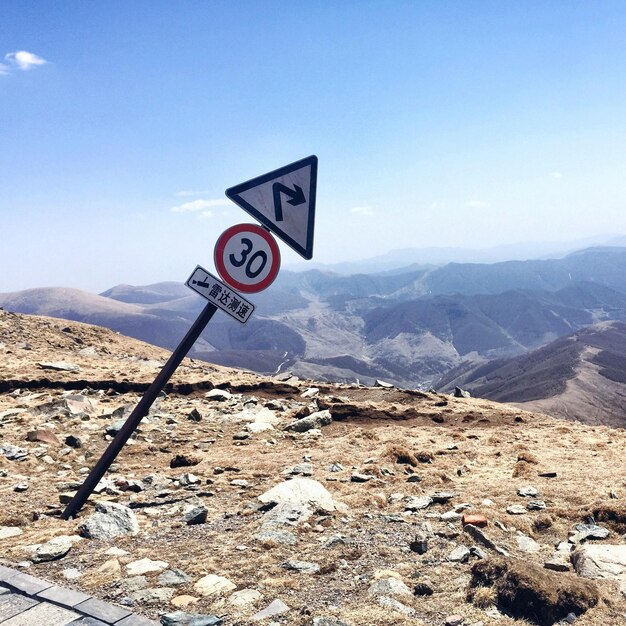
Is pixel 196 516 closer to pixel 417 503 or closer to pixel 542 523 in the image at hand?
pixel 417 503

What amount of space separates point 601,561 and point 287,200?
6231 millimetres

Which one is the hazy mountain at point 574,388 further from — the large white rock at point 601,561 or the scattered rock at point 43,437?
the large white rock at point 601,561

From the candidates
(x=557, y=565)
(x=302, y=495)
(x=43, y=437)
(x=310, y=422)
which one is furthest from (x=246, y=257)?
(x=310, y=422)

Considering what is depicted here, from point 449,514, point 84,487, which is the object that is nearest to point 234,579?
point 84,487

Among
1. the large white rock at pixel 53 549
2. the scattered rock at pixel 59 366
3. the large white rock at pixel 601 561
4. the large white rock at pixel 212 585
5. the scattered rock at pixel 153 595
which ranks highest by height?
the scattered rock at pixel 59 366

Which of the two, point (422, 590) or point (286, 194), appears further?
point (286, 194)

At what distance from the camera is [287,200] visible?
234 inches

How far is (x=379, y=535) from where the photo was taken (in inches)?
274

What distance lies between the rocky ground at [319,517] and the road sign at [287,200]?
13.8 ft

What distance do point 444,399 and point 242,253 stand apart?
60.8ft

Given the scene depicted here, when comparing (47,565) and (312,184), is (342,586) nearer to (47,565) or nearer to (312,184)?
(47,565)

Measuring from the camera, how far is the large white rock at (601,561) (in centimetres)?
558

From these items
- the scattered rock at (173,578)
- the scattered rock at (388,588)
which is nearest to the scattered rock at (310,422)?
the scattered rock at (173,578)

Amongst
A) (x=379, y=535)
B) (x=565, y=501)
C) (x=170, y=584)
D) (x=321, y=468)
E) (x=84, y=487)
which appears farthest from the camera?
(x=321, y=468)
